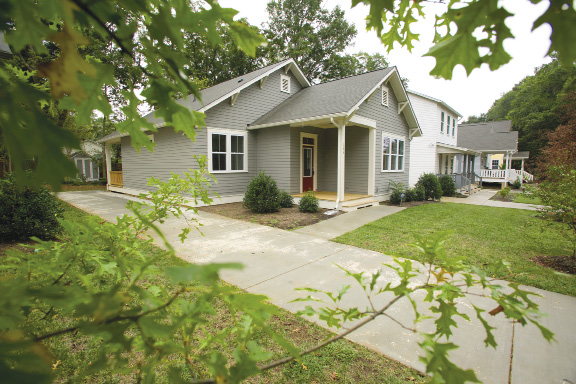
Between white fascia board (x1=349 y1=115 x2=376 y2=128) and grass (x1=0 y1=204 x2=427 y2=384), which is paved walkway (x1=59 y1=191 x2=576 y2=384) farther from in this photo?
white fascia board (x1=349 y1=115 x2=376 y2=128)

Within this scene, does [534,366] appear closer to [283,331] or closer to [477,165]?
[283,331]

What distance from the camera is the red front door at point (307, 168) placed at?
12289 millimetres

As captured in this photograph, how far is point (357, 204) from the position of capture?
1065 cm

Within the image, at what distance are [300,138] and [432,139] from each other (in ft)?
42.9

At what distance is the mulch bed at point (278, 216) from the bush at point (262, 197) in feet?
0.73

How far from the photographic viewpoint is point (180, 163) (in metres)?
11.8

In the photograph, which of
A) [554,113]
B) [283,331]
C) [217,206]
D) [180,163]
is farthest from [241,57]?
[554,113]

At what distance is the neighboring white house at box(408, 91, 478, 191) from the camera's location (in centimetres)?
1892

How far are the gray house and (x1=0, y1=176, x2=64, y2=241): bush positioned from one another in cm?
556

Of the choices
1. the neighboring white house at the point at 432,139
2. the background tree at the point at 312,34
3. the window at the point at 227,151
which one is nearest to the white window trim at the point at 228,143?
the window at the point at 227,151

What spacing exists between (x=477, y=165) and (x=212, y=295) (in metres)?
36.8

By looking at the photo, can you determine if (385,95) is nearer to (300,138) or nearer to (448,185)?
(300,138)

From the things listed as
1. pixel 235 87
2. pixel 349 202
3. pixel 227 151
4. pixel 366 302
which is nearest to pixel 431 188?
pixel 349 202

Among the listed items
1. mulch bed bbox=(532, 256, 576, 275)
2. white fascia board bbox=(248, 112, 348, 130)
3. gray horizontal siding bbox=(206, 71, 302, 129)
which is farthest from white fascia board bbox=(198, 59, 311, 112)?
mulch bed bbox=(532, 256, 576, 275)
